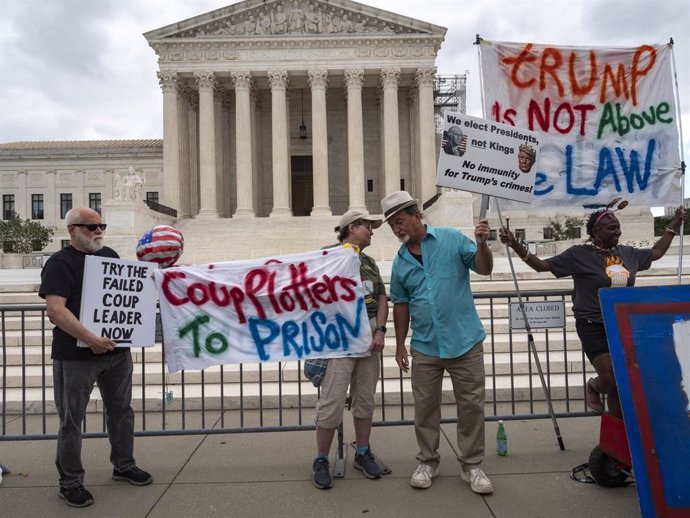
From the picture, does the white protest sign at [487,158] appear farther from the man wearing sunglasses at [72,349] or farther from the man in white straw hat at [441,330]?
the man wearing sunglasses at [72,349]

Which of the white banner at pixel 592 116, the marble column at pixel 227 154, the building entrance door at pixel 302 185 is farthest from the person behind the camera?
the building entrance door at pixel 302 185

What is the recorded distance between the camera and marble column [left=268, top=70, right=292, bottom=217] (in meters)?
33.0

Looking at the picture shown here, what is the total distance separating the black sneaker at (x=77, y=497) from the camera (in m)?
3.69

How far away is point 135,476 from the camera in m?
4.04

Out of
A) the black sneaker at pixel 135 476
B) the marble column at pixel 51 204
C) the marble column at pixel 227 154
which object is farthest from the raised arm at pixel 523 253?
the marble column at pixel 51 204

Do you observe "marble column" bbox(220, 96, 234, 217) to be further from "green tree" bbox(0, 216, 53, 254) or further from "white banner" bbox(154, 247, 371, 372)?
"white banner" bbox(154, 247, 371, 372)

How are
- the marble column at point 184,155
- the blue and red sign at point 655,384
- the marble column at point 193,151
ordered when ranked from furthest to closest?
the marble column at point 193,151, the marble column at point 184,155, the blue and red sign at point 655,384

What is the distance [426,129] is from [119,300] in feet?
104

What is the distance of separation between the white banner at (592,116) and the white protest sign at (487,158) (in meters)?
0.79

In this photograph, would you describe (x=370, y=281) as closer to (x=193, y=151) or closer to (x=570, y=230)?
(x=570, y=230)

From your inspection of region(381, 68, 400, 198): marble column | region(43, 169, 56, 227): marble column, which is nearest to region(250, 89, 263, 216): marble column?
region(381, 68, 400, 198): marble column

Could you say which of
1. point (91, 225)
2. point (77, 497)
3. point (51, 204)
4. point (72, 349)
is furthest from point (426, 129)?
point (51, 204)

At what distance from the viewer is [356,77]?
3338cm

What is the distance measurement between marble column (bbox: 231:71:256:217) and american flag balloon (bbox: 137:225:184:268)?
28837mm
